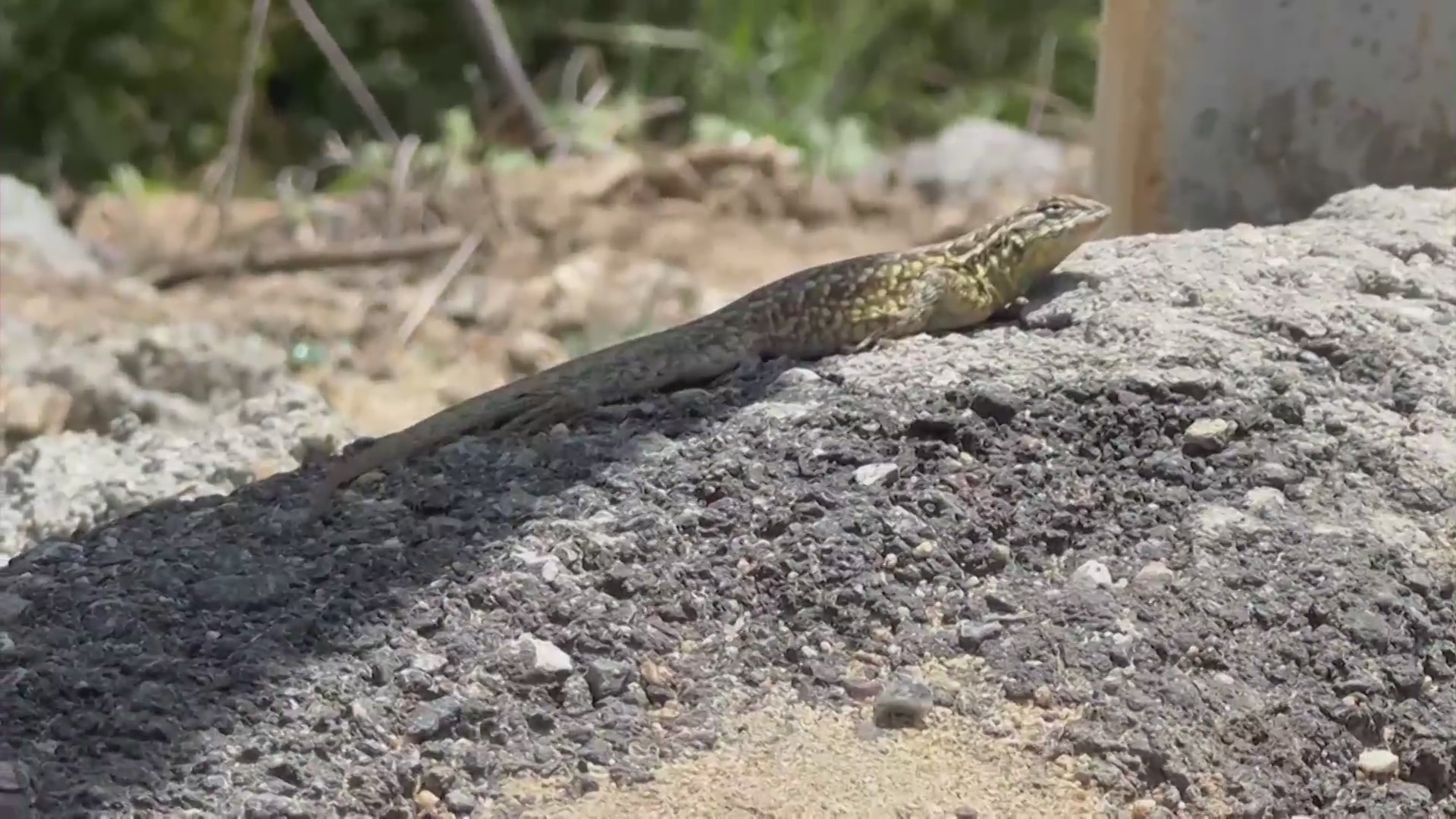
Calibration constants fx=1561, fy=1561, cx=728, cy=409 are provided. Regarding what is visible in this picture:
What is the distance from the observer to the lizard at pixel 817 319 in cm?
329

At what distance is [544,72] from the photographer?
34.6ft

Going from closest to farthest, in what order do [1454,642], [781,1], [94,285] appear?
[1454,642]
[94,285]
[781,1]

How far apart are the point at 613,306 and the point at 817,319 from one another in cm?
320

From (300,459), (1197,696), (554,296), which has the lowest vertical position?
(554,296)

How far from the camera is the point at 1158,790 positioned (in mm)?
2422

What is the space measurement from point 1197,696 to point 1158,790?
0.79 feet

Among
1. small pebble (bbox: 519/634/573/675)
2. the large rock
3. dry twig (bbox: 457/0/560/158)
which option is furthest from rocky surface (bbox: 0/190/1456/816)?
dry twig (bbox: 457/0/560/158)

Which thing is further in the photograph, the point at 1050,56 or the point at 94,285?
the point at 1050,56

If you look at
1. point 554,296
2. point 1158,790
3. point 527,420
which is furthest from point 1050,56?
point 1158,790

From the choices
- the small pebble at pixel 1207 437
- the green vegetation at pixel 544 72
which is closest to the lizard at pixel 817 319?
the small pebble at pixel 1207 437

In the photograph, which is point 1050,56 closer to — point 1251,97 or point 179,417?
point 1251,97

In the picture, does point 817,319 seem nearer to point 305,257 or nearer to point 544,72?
point 305,257

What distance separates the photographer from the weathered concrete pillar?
14.1 feet

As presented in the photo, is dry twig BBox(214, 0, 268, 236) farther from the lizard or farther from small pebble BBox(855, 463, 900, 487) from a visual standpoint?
small pebble BBox(855, 463, 900, 487)
